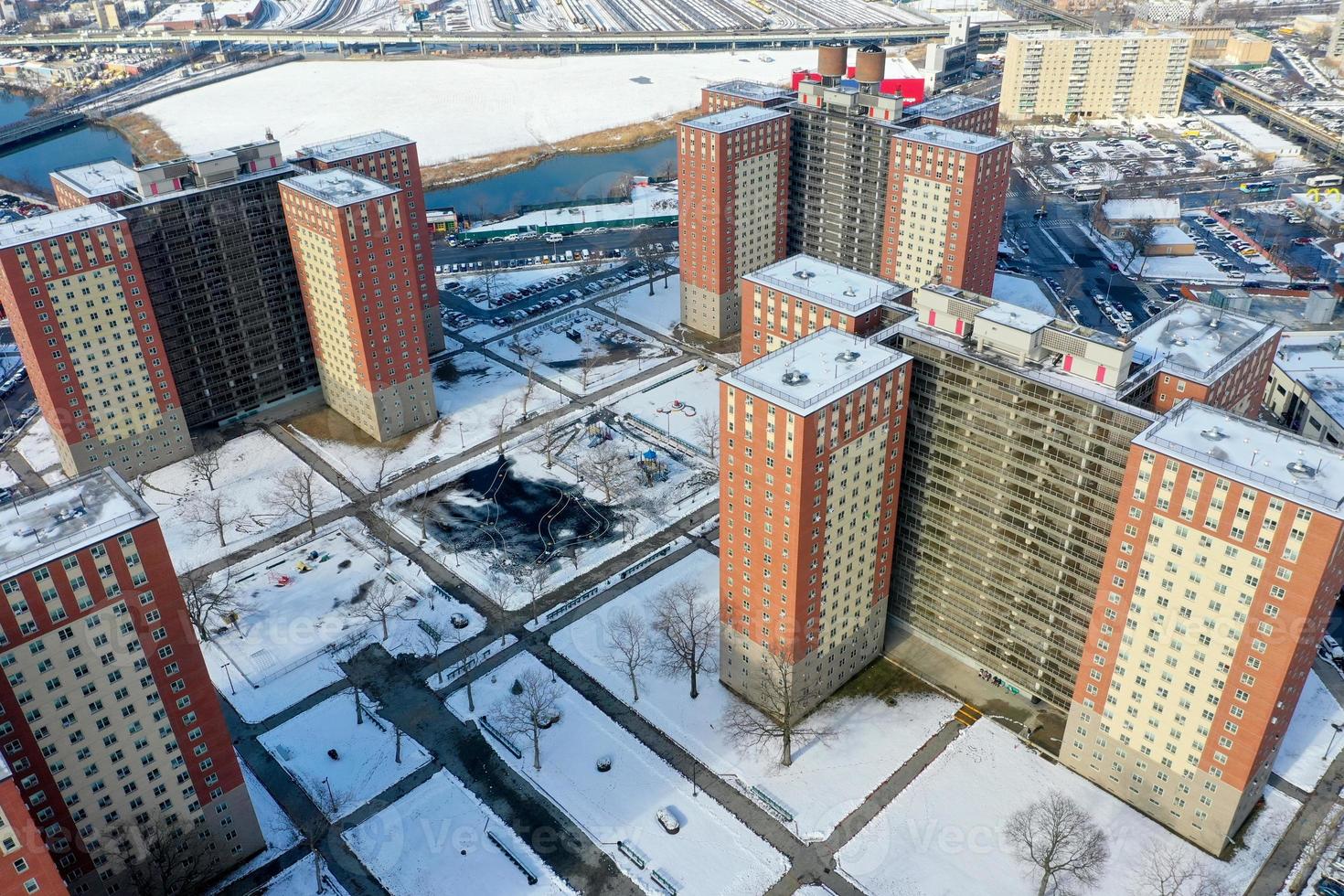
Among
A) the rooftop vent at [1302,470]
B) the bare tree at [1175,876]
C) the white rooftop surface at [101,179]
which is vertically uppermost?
the white rooftop surface at [101,179]

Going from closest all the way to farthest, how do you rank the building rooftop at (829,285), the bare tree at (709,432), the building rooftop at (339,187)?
the building rooftop at (829,285) → the building rooftop at (339,187) → the bare tree at (709,432)

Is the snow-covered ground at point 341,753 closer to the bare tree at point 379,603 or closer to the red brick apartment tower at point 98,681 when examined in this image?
the bare tree at point 379,603

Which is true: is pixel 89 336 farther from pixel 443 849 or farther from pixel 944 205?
pixel 944 205

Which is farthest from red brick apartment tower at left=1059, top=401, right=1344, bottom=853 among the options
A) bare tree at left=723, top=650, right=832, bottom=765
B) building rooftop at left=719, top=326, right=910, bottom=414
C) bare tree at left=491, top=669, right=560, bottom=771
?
bare tree at left=491, top=669, right=560, bottom=771

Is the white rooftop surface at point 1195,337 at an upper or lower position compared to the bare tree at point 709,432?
upper

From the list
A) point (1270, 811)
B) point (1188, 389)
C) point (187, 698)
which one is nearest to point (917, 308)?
point (1188, 389)

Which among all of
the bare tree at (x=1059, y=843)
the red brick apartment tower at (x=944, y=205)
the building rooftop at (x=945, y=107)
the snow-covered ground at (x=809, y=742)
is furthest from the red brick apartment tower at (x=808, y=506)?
the building rooftop at (x=945, y=107)

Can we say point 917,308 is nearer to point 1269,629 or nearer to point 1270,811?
point 1269,629

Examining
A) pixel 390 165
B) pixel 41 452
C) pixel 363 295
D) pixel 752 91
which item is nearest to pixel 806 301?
pixel 363 295
